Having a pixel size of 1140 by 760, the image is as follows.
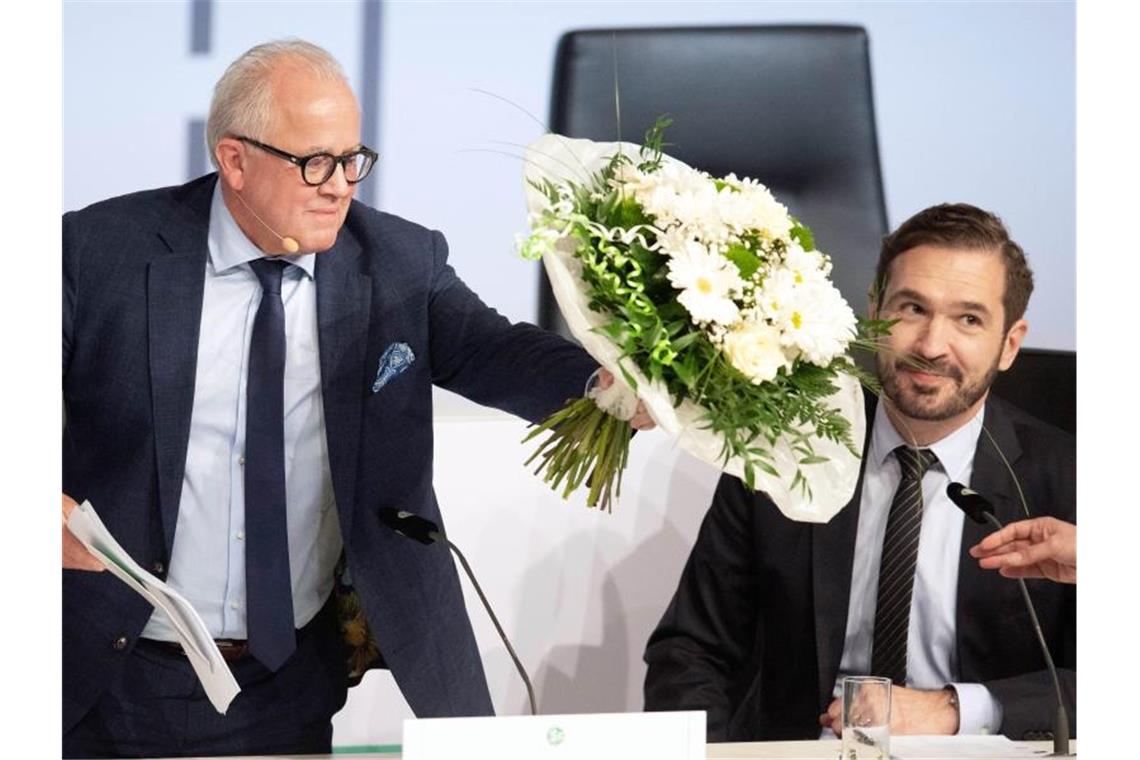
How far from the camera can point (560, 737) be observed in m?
2.41

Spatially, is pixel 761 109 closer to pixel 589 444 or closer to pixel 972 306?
pixel 972 306

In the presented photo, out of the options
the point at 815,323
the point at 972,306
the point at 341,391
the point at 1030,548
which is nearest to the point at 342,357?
the point at 341,391

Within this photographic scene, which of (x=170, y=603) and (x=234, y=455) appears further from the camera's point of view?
(x=234, y=455)

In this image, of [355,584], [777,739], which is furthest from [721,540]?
[355,584]

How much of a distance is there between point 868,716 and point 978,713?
2.48 ft

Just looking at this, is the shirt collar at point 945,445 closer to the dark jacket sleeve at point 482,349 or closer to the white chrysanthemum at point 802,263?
the dark jacket sleeve at point 482,349

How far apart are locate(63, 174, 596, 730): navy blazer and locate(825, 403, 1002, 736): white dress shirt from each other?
0.77 metres

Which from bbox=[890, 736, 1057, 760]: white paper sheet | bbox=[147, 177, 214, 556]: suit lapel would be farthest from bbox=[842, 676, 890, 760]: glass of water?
bbox=[147, 177, 214, 556]: suit lapel

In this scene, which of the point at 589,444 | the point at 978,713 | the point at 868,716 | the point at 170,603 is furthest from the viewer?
the point at 978,713

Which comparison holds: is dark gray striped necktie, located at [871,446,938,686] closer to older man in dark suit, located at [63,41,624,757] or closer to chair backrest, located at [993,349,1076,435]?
chair backrest, located at [993,349,1076,435]

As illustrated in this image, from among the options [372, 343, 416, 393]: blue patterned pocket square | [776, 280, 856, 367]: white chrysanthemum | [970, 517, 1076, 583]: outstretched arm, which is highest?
[776, 280, 856, 367]: white chrysanthemum

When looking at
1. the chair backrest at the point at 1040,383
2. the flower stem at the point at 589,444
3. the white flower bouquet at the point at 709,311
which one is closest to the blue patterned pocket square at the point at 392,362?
the flower stem at the point at 589,444

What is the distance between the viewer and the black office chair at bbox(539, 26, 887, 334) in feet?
10.7

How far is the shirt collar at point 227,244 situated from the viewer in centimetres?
305
